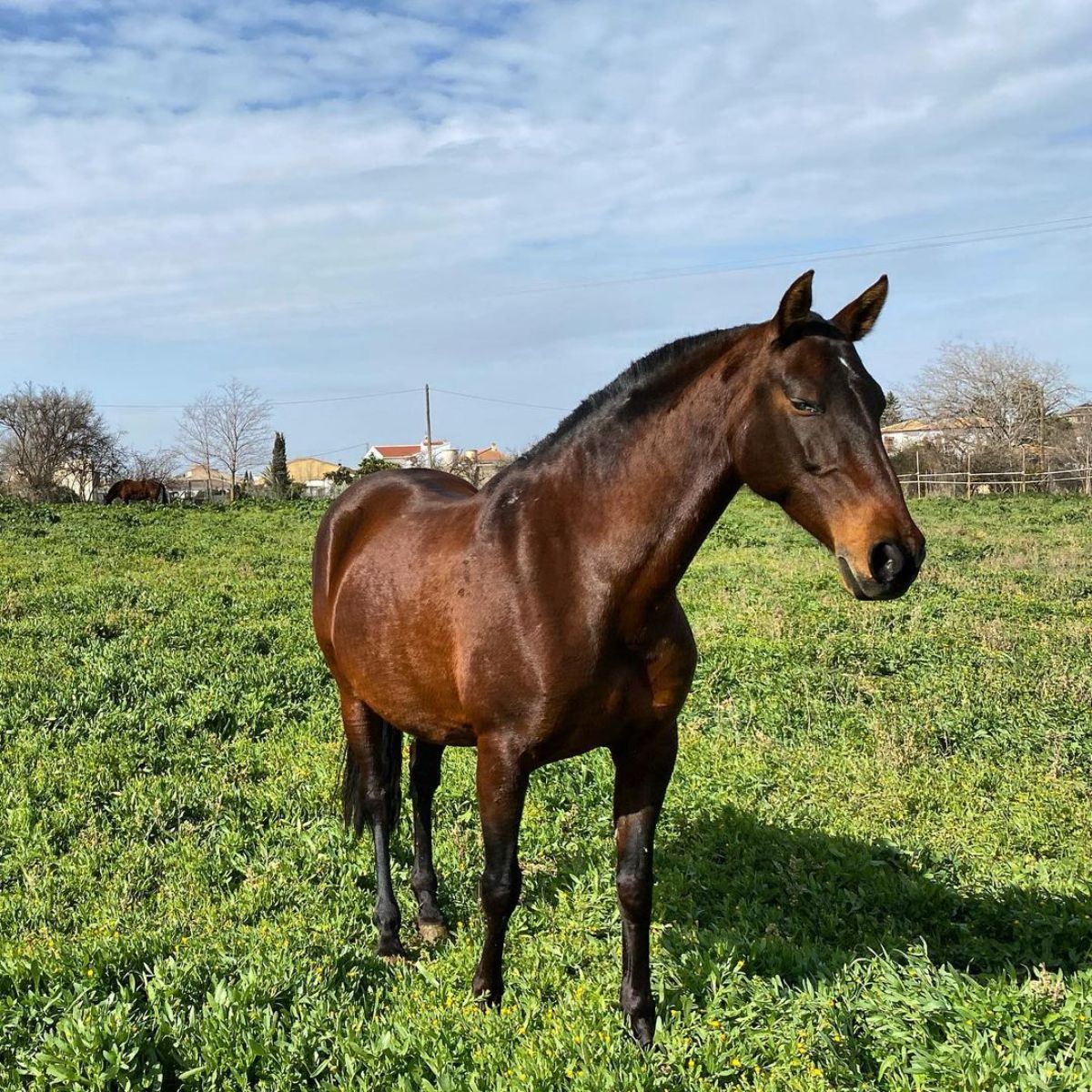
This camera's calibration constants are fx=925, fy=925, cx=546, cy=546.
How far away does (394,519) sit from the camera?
4.20m

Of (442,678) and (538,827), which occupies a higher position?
(442,678)

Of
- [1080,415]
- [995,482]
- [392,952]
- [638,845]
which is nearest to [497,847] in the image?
[638,845]

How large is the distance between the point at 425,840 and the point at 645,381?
253 centimetres

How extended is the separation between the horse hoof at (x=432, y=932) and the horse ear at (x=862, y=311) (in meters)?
2.99

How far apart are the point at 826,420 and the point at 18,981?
3.20 metres

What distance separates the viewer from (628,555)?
9.71 ft

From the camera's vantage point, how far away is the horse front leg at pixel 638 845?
3.21 meters

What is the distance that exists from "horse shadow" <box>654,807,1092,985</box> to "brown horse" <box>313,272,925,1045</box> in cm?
62

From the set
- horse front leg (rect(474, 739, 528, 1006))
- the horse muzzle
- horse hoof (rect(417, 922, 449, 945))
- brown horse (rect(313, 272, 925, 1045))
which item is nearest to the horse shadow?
brown horse (rect(313, 272, 925, 1045))

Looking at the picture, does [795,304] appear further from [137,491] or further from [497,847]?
[137,491]

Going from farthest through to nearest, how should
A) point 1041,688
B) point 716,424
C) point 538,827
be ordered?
point 1041,688
point 538,827
point 716,424

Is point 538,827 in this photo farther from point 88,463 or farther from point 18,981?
point 88,463

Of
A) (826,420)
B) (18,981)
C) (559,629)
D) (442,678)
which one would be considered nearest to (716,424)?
(826,420)

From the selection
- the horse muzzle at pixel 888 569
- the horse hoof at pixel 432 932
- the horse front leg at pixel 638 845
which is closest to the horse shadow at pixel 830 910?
the horse front leg at pixel 638 845
